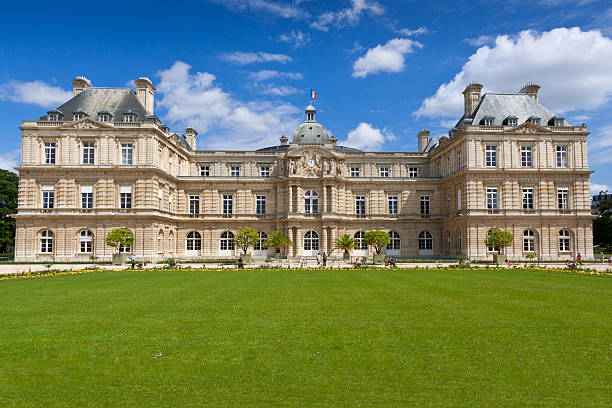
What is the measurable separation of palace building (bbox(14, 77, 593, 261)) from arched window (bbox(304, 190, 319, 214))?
126 millimetres

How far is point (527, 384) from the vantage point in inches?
321

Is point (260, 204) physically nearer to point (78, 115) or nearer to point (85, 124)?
point (85, 124)

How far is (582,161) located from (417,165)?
784 inches

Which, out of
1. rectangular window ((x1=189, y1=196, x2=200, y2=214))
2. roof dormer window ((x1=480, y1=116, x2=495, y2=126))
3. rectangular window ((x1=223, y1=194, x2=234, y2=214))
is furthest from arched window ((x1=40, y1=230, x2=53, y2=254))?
roof dormer window ((x1=480, y1=116, x2=495, y2=126))

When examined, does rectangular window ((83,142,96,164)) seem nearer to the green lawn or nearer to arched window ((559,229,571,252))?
the green lawn

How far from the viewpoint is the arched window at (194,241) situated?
56.8 metres

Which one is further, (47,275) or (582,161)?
(582,161)

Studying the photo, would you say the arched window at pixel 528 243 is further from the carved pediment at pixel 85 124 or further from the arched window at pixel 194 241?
the carved pediment at pixel 85 124

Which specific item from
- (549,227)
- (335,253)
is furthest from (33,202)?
(549,227)

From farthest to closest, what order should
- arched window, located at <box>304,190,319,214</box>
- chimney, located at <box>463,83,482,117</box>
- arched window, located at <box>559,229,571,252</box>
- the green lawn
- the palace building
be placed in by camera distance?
1. arched window, located at <box>304,190,319,214</box>
2. chimney, located at <box>463,83,482,117</box>
3. arched window, located at <box>559,229,571,252</box>
4. the palace building
5. the green lawn

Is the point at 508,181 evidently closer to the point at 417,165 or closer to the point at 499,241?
the point at 499,241

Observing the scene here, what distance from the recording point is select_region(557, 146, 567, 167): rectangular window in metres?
50.1

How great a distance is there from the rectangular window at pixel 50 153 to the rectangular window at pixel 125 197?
8.37m

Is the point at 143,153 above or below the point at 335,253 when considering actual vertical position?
above
